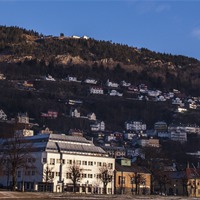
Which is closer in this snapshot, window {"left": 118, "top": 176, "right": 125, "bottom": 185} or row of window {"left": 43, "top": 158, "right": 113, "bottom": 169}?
row of window {"left": 43, "top": 158, "right": 113, "bottom": 169}

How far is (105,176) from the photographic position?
110625 millimetres

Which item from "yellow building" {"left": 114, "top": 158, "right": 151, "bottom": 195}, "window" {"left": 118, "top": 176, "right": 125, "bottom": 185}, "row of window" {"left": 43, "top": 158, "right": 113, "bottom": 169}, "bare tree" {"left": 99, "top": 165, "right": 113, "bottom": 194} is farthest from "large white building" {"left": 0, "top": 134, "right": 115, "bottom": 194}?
"window" {"left": 118, "top": 176, "right": 125, "bottom": 185}

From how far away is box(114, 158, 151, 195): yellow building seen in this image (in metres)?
124

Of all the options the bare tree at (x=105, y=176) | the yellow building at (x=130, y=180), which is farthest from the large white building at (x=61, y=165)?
the yellow building at (x=130, y=180)

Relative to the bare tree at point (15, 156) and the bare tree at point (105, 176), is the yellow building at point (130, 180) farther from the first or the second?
the bare tree at point (15, 156)

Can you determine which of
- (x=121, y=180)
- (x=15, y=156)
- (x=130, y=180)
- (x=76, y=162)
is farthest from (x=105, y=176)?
(x=15, y=156)

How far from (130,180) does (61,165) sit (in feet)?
67.2

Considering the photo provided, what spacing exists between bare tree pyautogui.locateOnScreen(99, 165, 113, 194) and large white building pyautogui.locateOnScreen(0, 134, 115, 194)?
0.99 m

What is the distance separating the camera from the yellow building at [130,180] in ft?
408

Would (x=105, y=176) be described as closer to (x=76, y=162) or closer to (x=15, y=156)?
(x=76, y=162)

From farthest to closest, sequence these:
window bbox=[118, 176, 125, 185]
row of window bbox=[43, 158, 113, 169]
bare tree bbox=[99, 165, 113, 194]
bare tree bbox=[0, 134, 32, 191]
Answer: window bbox=[118, 176, 125, 185] < row of window bbox=[43, 158, 113, 169] < bare tree bbox=[99, 165, 113, 194] < bare tree bbox=[0, 134, 32, 191]

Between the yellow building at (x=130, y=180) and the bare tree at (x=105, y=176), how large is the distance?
4.45 metres

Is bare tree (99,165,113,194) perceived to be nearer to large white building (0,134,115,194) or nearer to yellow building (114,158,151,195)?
large white building (0,134,115,194)

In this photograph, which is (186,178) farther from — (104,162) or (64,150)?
(64,150)
